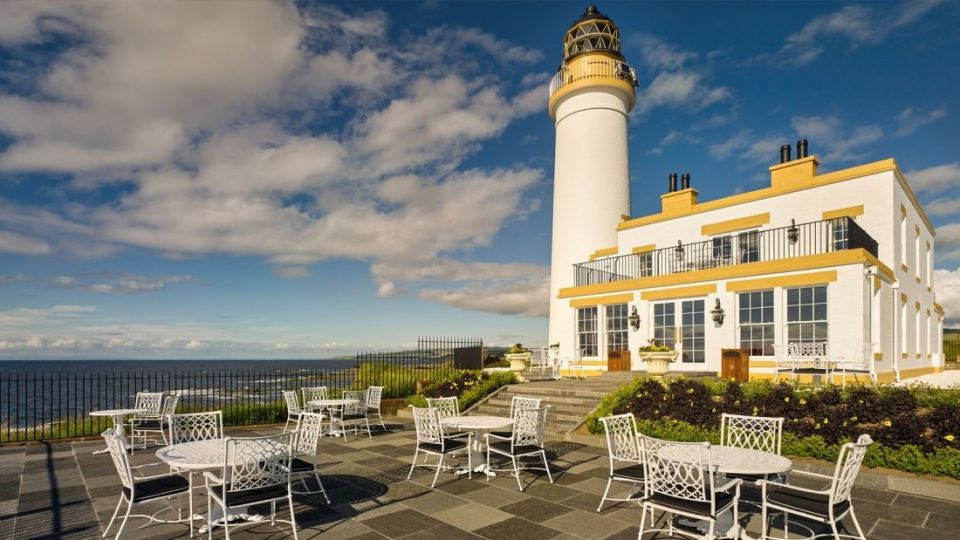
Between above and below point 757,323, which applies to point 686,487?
below

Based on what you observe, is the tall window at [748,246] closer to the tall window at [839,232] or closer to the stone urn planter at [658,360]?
the tall window at [839,232]

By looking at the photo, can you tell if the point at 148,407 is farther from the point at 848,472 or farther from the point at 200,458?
the point at 848,472

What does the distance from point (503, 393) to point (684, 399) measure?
16.6 ft

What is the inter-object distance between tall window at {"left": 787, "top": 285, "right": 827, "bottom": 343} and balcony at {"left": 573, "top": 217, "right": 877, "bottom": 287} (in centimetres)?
117

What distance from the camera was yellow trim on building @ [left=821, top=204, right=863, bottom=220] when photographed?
14.1 m

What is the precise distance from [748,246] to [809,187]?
233 centimetres

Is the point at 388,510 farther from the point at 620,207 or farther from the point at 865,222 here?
the point at 620,207

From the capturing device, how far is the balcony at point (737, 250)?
13758 mm

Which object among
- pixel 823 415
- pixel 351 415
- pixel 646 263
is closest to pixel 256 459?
pixel 351 415

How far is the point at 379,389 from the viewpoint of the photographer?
458 inches

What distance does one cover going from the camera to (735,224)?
16.5 m

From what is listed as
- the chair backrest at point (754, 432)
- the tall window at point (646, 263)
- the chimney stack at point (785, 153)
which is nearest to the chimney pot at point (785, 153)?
the chimney stack at point (785, 153)

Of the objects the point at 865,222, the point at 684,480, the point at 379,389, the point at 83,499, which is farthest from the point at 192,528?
the point at 865,222

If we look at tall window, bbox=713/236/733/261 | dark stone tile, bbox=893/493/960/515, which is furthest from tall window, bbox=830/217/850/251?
dark stone tile, bbox=893/493/960/515
